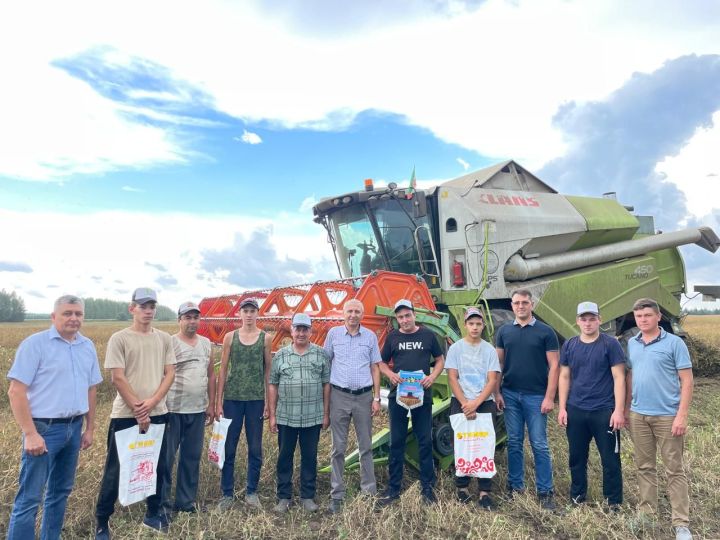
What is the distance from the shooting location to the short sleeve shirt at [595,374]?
3740 millimetres

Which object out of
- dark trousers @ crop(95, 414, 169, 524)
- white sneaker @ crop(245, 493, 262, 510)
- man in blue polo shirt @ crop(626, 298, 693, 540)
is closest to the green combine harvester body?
man in blue polo shirt @ crop(626, 298, 693, 540)

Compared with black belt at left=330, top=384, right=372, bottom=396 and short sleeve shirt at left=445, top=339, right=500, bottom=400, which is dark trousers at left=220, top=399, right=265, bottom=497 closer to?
black belt at left=330, top=384, right=372, bottom=396

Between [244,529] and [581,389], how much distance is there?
2478 millimetres

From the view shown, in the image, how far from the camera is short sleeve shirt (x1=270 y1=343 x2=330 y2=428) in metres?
3.87

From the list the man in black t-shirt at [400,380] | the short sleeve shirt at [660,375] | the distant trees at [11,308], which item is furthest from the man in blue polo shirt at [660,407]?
the distant trees at [11,308]

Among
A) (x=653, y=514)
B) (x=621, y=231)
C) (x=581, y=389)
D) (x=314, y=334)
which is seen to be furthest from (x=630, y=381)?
(x=621, y=231)

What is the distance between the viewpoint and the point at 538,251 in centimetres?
750

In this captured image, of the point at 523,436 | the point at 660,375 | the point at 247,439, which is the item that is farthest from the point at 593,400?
the point at 247,439

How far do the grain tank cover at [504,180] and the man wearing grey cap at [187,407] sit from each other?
4.47m

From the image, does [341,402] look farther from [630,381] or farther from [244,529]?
[630,381]

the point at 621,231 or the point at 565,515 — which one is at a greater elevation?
the point at 621,231

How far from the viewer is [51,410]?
3.08 m

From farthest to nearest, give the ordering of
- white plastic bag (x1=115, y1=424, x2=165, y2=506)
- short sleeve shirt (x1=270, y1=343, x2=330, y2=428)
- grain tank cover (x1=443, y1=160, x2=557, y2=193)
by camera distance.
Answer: grain tank cover (x1=443, y1=160, x2=557, y2=193) → short sleeve shirt (x1=270, y1=343, x2=330, y2=428) → white plastic bag (x1=115, y1=424, x2=165, y2=506)

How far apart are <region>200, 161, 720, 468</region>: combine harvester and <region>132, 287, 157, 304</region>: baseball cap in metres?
Answer: 1.89
